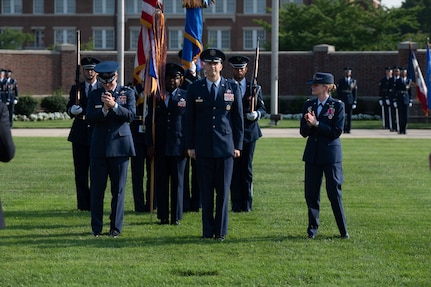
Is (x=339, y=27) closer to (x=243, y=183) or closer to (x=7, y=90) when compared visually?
(x=7, y=90)

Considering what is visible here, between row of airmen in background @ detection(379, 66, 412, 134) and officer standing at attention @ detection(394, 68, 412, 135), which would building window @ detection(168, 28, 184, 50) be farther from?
officer standing at attention @ detection(394, 68, 412, 135)

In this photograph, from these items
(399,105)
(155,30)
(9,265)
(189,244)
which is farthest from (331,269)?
(399,105)

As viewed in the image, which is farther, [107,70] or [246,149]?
[246,149]

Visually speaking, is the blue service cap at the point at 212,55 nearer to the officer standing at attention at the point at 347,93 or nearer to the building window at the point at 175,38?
the officer standing at attention at the point at 347,93

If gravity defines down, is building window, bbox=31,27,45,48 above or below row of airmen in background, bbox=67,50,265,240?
above

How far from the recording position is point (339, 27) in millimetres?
52906

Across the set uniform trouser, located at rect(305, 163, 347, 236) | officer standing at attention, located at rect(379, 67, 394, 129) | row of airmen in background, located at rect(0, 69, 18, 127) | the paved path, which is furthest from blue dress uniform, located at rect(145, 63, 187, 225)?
row of airmen in background, located at rect(0, 69, 18, 127)

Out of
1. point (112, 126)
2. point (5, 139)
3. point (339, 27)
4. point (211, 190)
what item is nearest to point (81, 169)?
point (112, 126)

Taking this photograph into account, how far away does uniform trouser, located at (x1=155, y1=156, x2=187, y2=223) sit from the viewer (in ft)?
Result: 41.5

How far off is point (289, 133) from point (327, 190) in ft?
67.1

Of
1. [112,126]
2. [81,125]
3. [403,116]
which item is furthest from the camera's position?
[403,116]

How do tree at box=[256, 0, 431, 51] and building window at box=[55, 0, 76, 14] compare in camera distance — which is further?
building window at box=[55, 0, 76, 14]

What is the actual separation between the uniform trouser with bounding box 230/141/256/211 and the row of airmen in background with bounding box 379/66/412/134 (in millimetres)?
18606

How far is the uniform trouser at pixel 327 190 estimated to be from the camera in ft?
37.4
